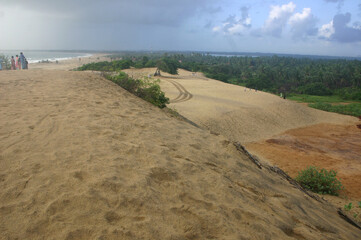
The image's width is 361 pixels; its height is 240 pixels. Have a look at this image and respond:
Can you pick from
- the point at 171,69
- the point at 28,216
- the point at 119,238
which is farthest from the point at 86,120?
the point at 171,69

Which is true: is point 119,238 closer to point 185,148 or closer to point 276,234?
point 276,234

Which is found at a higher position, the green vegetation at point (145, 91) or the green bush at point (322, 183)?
the green vegetation at point (145, 91)

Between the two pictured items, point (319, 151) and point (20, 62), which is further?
point (20, 62)

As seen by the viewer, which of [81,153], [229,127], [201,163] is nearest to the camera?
[81,153]

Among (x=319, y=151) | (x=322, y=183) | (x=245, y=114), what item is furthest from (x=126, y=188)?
(x=245, y=114)

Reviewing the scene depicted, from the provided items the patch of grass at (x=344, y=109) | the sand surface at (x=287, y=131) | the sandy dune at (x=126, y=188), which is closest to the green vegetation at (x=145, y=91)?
the sand surface at (x=287, y=131)

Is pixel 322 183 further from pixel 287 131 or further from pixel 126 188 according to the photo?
pixel 287 131

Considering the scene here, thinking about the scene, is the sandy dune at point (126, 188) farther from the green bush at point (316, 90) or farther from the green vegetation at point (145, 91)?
the green bush at point (316, 90)
